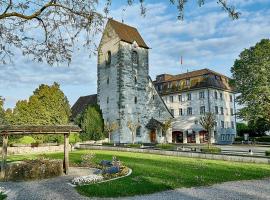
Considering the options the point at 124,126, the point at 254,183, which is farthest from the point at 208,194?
the point at 124,126

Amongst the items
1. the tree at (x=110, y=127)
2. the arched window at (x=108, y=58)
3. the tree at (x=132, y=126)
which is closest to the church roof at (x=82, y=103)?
the arched window at (x=108, y=58)

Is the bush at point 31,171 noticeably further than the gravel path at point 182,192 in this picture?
Yes

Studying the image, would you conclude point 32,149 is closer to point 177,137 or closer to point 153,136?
point 153,136

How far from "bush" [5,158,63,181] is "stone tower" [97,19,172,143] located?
28.5 metres

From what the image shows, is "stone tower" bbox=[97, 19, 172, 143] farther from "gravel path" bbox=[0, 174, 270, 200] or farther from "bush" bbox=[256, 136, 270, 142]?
"gravel path" bbox=[0, 174, 270, 200]

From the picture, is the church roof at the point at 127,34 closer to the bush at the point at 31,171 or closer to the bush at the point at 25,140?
the bush at the point at 25,140

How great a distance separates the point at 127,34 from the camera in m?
52.6

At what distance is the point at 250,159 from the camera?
23.7 meters

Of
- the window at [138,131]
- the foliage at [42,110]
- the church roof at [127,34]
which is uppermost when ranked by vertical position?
the church roof at [127,34]

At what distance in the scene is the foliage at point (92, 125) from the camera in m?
48.6

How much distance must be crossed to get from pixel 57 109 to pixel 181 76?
2954cm

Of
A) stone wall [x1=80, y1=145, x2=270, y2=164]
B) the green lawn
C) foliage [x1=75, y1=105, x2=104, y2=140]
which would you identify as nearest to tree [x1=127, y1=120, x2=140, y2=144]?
foliage [x1=75, y1=105, x2=104, y2=140]

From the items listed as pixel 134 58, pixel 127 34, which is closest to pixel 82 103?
pixel 134 58

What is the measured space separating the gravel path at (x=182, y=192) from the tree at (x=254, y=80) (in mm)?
30341
